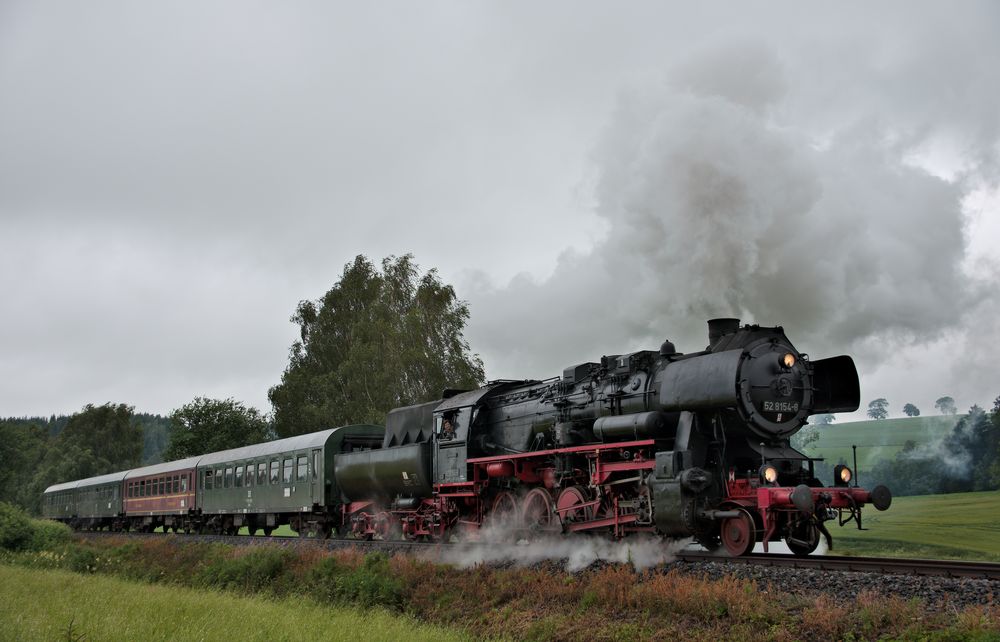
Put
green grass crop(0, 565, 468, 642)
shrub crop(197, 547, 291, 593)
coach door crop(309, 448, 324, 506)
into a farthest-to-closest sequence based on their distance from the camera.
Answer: coach door crop(309, 448, 324, 506) → shrub crop(197, 547, 291, 593) → green grass crop(0, 565, 468, 642)

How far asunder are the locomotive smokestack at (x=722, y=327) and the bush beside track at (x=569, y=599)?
3.80 m

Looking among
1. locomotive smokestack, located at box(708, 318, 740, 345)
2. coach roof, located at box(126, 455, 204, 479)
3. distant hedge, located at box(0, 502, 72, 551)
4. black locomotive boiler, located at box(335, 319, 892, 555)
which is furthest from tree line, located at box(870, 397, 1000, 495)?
distant hedge, located at box(0, 502, 72, 551)

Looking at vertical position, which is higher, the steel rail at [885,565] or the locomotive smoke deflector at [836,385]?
the locomotive smoke deflector at [836,385]

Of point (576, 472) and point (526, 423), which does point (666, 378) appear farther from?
point (526, 423)

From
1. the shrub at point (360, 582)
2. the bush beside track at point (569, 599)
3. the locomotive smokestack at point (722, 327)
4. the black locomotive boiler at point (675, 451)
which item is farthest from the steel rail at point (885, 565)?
the shrub at point (360, 582)

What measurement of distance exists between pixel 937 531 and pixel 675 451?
29.1 feet

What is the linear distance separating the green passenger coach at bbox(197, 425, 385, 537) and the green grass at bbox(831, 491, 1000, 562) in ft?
42.0

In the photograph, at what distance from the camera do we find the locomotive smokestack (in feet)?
42.3

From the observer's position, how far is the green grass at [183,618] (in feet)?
35.1

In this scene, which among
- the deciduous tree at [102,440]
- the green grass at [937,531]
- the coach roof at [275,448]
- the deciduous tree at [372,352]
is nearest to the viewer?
the green grass at [937,531]

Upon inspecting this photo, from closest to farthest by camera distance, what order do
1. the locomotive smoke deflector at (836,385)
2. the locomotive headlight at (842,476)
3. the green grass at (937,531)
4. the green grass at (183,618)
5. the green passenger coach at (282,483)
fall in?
the green grass at (183,618) → the locomotive headlight at (842,476) → the locomotive smoke deflector at (836,385) → the green grass at (937,531) → the green passenger coach at (282,483)

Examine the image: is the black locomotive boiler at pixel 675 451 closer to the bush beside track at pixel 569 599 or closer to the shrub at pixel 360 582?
the bush beside track at pixel 569 599

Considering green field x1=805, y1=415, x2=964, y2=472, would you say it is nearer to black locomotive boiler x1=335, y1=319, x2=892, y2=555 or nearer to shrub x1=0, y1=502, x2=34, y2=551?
black locomotive boiler x1=335, y1=319, x2=892, y2=555

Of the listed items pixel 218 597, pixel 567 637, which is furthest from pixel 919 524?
pixel 218 597
